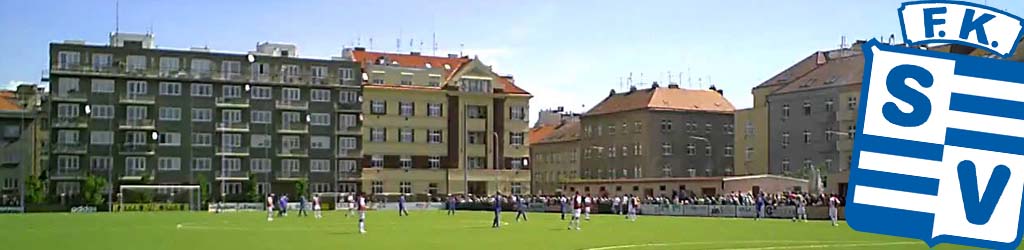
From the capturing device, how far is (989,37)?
61.0 feet

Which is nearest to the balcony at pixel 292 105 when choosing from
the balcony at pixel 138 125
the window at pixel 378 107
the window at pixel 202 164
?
the window at pixel 378 107

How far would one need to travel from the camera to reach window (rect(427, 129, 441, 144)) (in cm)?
12938

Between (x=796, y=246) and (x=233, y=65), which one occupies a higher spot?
(x=233, y=65)

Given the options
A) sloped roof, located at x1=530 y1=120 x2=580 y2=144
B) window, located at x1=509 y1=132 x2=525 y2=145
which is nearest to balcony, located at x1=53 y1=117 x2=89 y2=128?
window, located at x1=509 y1=132 x2=525 y2=145

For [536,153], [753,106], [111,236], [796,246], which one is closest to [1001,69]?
[796,246]

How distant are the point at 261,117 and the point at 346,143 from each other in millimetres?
8485

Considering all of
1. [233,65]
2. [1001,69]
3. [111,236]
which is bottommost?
[111,236]

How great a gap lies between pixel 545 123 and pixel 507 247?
136 metres

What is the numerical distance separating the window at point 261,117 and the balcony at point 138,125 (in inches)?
353

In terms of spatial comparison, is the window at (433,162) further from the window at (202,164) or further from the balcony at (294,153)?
the window at (202,164)

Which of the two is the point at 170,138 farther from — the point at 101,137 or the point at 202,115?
the point at 101,137

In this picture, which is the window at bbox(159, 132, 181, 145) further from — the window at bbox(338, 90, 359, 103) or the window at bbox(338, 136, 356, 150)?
the window at bbox(338, 90, 359, 103)

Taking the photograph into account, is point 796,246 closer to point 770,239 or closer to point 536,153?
point 770,239

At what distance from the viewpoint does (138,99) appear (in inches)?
4562
